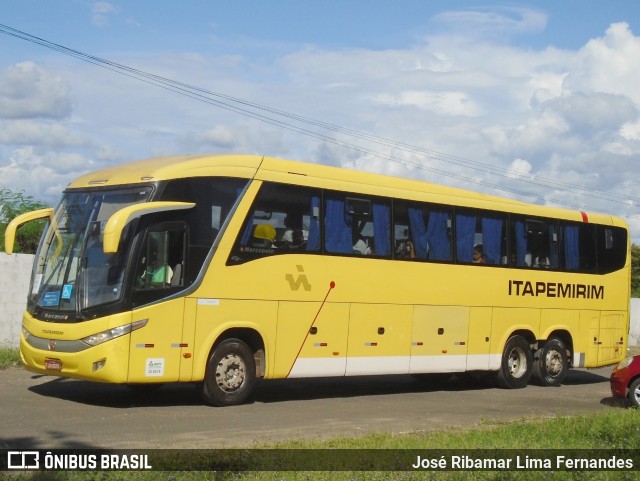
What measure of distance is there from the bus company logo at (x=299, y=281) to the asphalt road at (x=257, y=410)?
1.93 meters

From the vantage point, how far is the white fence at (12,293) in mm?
20672

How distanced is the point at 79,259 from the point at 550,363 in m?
11.4

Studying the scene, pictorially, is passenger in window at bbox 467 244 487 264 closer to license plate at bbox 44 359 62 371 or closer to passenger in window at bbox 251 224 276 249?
passenger in window at bbox 251 224 276 249

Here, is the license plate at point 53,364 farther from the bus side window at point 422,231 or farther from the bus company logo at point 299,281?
the bus side window at point 422,231

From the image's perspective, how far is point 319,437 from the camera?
39.1 feet

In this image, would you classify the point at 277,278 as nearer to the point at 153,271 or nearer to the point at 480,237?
the point at 153,271

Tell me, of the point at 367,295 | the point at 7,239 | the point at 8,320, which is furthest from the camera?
the point at 8,320

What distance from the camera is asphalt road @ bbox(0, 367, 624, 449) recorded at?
38.0ft

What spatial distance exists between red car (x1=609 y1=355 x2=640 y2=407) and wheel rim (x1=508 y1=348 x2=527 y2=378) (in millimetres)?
3781

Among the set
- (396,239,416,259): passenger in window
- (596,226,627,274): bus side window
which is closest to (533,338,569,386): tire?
(596,226,627,274): bus side window

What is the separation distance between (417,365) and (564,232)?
18.2 feet

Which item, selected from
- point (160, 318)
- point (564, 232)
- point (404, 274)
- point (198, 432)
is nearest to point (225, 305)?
point (160, 318)

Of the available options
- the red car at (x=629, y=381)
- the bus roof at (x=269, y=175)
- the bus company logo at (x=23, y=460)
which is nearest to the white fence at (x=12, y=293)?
the bus roof at (x=269, y=175)

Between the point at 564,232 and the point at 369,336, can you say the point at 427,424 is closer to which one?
the point at 369,336
